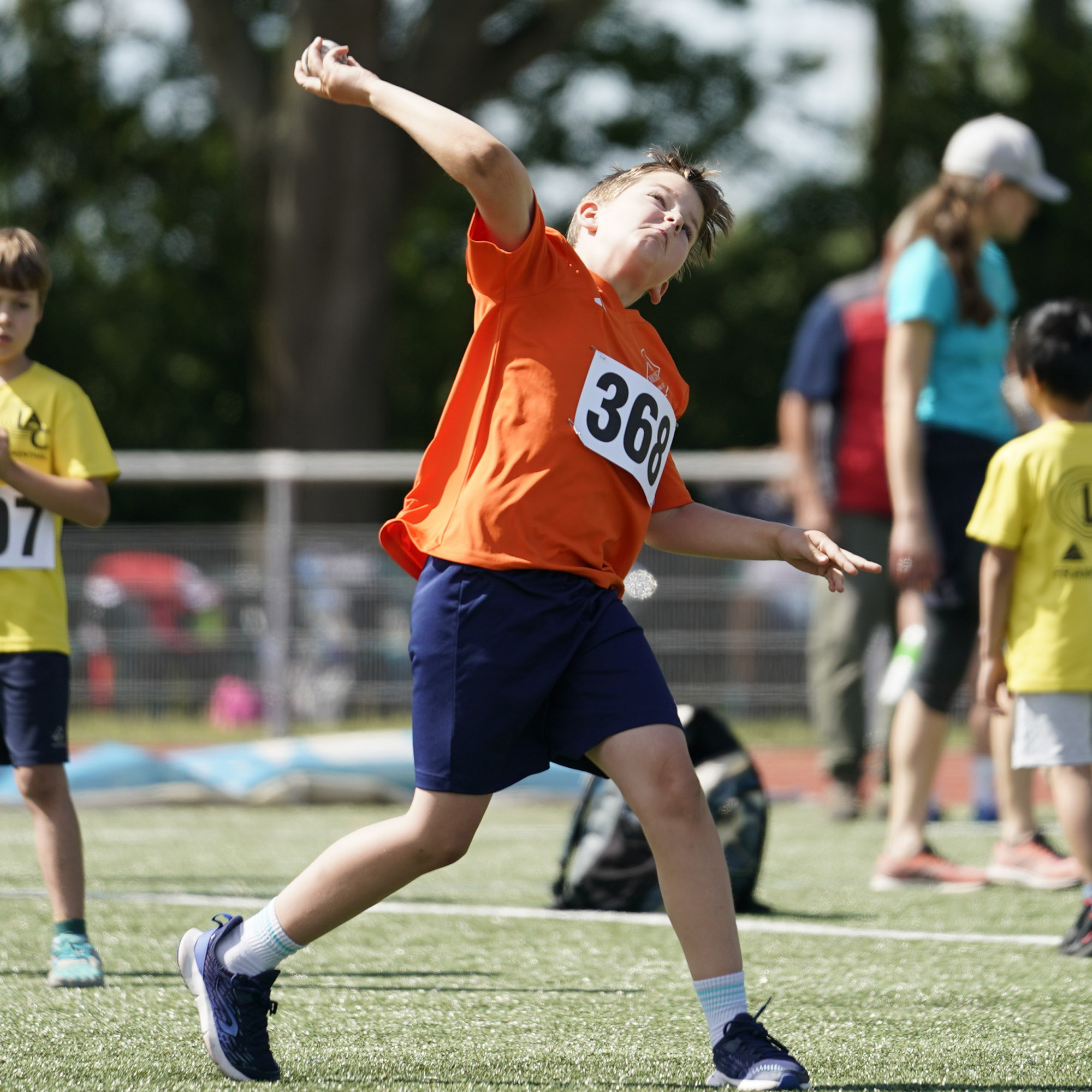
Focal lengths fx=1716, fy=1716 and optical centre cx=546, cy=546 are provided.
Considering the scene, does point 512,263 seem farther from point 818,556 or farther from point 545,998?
point 545,998

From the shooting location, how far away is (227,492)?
11406 millimetres

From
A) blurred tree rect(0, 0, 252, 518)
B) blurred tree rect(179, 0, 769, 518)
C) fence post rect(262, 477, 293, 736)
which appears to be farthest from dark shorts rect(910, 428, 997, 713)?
blurred tree rect(0, 0, 252, 518)

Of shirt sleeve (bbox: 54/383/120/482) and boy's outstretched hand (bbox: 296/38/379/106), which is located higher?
boy's outstretched hand (bbox: 296/38/379/106)

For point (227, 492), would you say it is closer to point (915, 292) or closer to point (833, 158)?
point (915, 292)

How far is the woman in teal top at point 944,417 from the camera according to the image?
16.5ft

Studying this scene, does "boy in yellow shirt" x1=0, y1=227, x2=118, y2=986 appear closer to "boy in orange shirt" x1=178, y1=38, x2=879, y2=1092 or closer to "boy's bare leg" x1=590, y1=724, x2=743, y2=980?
"boy in orange shirt" x1=178, y1=38, x2=879, y2=1092

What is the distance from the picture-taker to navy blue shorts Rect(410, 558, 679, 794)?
2.76 m

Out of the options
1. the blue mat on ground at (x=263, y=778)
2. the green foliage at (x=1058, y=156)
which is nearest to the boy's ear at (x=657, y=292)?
the blue mat on ground at (x=263, y=778)

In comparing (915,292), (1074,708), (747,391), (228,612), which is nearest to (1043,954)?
(1074,708)

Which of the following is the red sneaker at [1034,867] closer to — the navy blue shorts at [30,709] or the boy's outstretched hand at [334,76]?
the navy blue shorts at [30,709]

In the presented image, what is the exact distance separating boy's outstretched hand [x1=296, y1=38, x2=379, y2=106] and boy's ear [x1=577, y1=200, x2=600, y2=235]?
45cm

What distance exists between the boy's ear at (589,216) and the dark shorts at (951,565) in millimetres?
2375

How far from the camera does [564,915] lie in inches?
180

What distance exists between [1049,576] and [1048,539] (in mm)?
90
